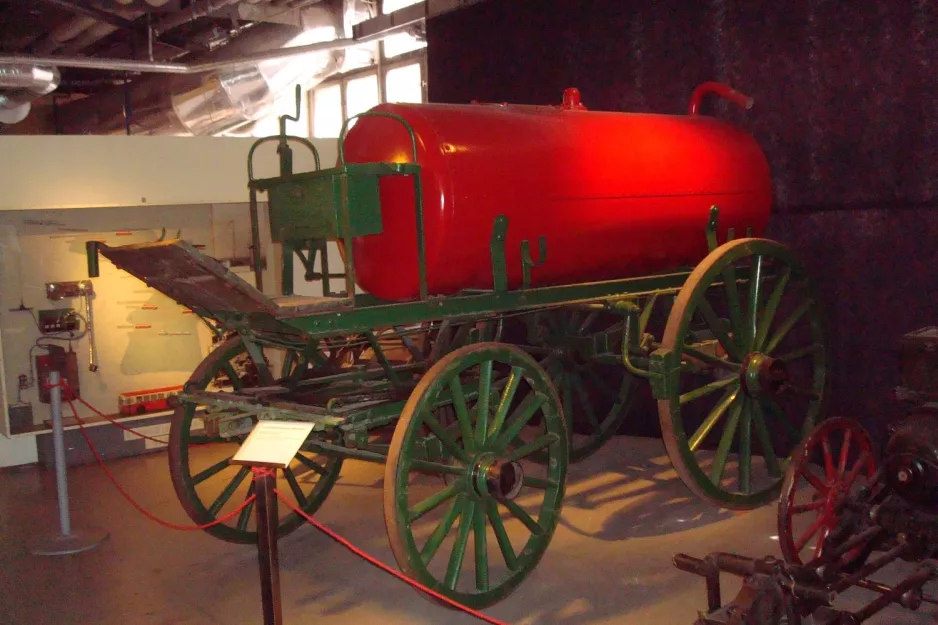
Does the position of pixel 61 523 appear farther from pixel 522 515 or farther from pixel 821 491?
pixel 821 491

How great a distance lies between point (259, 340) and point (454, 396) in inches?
41.6

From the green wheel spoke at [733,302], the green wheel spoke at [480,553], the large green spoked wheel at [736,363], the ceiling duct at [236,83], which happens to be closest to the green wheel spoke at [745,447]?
the large green spoked wheel at [736,363]

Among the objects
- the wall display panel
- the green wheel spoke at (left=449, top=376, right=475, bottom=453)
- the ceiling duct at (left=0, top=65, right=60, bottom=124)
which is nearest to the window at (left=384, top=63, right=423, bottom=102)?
the wall display panel

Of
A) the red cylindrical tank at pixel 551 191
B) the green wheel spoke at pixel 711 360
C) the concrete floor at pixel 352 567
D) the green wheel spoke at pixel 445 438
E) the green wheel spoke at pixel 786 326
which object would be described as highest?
the red cylindrical tank at pixel 551 191

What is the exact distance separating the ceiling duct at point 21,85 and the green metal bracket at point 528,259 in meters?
5.89

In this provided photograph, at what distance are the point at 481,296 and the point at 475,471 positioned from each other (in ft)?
2.60

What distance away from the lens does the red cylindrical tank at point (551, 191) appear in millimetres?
3877

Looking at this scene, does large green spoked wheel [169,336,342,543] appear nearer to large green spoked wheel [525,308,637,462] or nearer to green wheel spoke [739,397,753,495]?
large green spoked wheel [525,308,637,462]

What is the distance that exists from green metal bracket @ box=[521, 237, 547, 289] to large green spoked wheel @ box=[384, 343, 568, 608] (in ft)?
1.47

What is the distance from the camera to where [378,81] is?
34.1 feet

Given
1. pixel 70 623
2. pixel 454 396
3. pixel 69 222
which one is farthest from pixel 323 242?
pixel 69 222

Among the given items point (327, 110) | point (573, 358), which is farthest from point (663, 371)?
point (327, 110)

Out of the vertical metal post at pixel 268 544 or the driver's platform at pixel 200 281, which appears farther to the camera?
the driver's platform at pixel 200 281

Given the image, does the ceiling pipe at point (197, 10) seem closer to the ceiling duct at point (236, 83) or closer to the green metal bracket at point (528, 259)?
the ceiling duct at point (236, 83)
